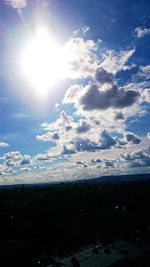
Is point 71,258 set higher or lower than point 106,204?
lower

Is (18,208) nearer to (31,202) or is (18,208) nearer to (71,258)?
(31,202)

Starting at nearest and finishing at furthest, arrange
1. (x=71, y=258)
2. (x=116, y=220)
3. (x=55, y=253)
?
(x=71, y=258) < (x=55, y=253) < (x=116, y=220)

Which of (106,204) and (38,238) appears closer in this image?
Result: (38,238)

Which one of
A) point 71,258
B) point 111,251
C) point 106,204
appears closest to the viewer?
point 71,258

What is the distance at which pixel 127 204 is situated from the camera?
114062 mm

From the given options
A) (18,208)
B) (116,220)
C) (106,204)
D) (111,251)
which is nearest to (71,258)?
(111,251)

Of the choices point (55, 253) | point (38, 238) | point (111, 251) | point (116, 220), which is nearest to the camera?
point (111, 251)

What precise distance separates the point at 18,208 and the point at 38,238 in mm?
20974

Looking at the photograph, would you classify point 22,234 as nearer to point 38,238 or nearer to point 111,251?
point 38,238

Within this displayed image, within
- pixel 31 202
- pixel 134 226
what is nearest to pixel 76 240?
pixel 134 226

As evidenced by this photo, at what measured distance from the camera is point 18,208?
96.9m

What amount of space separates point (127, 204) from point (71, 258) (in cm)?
6564

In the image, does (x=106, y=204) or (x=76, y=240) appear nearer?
(x=76, y=240)

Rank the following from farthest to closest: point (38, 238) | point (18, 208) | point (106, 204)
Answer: point (106, 204)
point (18, 208)
point (38, 238)
